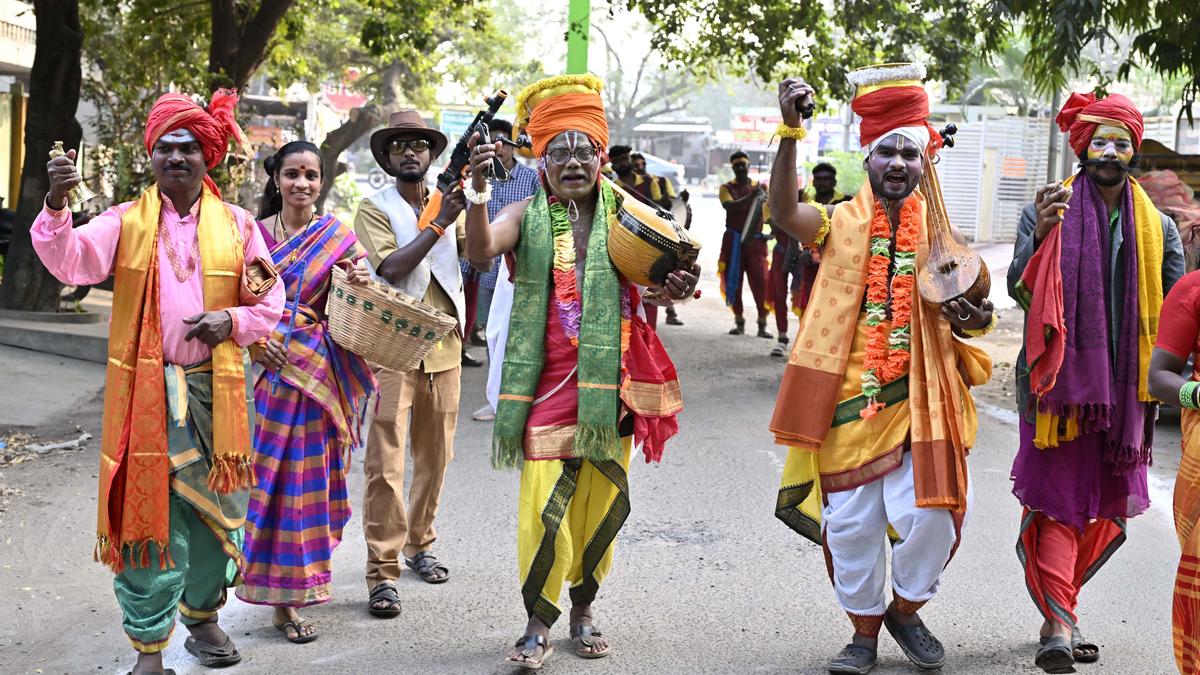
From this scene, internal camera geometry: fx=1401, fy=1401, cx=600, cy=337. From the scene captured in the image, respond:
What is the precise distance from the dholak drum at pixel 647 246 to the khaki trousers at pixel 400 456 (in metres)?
1.30

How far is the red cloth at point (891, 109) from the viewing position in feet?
17.8

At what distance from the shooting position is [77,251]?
15.6ft

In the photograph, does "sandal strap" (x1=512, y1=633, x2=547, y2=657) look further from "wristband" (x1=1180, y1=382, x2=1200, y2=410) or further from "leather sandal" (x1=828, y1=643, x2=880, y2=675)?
"wristband" (x1=1180, y1=382, x2=1200, y2=410)

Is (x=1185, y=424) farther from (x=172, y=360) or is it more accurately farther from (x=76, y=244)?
(x=76, y=244)

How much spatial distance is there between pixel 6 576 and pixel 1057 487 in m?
4.65

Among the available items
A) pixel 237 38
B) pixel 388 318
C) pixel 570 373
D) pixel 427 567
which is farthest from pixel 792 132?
pixel 237 38

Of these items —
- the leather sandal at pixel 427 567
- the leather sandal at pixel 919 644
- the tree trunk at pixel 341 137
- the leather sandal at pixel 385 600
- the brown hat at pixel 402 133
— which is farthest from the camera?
the tree trunk at pixel 341 137

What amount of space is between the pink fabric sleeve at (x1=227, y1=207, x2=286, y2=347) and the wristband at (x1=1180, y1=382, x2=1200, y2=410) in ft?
10.2

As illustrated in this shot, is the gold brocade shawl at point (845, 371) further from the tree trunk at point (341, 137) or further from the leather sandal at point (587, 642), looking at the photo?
the tree trunk at point (341, 137)

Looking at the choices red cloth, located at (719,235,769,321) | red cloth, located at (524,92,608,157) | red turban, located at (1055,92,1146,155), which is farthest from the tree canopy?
red cloth, located at (524,92,608,157)

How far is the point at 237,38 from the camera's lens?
52.9ft

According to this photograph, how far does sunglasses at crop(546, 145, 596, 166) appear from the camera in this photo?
5574 millimetres

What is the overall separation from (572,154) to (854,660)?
88.5 inches

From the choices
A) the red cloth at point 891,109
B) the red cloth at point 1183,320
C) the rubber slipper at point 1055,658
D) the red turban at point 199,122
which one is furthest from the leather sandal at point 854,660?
the red turban at point 199,122
